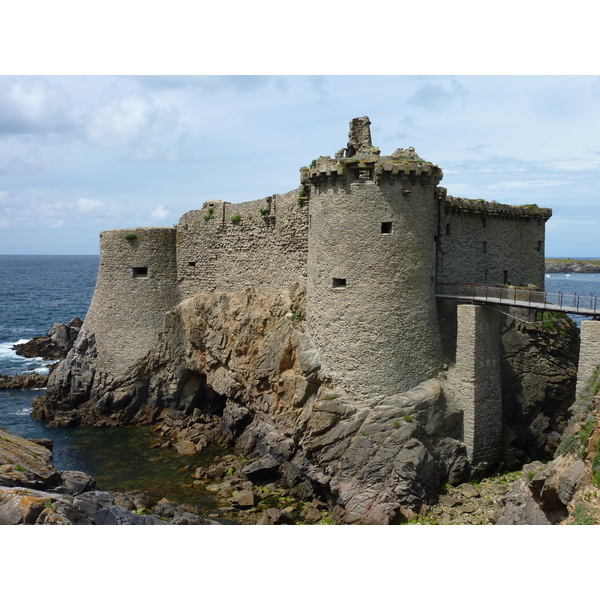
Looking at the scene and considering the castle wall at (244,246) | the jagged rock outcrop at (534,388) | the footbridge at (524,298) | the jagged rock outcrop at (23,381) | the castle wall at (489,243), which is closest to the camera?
the footbridge at (524,298)

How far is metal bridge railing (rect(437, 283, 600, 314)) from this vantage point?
18484mm

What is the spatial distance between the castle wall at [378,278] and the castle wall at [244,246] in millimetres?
3865

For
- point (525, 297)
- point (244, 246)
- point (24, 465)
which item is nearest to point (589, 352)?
point (525, 297)

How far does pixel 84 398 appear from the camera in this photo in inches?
1252

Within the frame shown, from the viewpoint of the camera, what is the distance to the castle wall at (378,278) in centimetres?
2108

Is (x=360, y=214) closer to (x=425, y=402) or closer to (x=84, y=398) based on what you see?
(x=425, y=402)

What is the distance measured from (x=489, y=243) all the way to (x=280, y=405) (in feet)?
40.5

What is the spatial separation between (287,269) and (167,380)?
10.1 m

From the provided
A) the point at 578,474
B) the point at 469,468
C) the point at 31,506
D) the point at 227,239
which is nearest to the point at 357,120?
the point at 227,239

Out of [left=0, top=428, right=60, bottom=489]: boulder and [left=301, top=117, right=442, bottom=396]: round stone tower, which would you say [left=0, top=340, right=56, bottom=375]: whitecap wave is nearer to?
[left=0, top=428, right=60, bottom=489]: boulder

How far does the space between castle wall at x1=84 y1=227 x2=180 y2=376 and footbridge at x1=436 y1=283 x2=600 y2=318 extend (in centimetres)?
1624

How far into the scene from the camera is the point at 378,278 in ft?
69.5

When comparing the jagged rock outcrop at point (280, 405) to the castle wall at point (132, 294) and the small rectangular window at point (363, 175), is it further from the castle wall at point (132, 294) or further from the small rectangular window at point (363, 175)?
the small rectangular window at point (363, 175)

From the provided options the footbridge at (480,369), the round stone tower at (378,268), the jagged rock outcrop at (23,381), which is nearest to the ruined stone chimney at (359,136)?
the round stone tower at (378,268)
